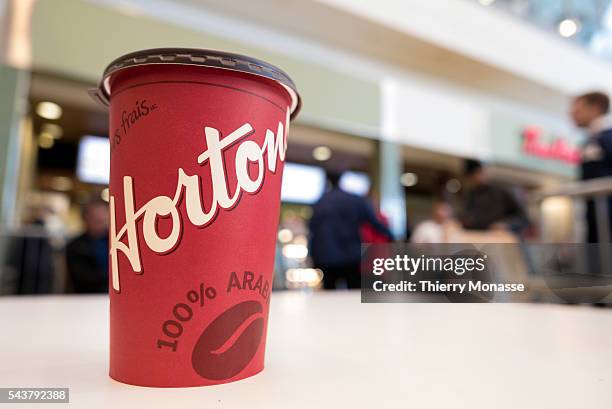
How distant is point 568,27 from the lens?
228 inches

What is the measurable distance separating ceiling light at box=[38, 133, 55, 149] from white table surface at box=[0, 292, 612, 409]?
5.02 meters

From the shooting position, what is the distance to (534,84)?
5.51 metres

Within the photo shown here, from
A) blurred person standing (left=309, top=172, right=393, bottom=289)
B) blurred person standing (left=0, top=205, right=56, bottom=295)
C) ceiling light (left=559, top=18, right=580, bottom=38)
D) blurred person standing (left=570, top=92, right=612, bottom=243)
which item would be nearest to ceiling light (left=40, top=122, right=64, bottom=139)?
blurred person standing (left=0, top=205, right=56, bottom=295)

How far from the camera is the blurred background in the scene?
2.60 m

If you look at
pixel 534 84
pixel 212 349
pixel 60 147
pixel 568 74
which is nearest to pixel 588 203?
pixel 212 349

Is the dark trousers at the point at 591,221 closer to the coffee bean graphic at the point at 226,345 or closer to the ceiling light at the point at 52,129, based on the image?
the coffee bean graphic at the point at 226,345

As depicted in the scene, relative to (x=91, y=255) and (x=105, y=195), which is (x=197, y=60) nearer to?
(x=91, y=255)

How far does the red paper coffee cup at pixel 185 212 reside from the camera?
40 cm

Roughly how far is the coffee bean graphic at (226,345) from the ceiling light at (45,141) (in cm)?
558

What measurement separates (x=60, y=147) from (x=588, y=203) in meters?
5.70

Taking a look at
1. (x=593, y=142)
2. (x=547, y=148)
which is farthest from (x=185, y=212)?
(x=547, y=148)

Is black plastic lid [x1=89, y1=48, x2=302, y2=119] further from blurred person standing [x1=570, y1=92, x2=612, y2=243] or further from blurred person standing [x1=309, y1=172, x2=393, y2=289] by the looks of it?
blurred person standing [x1=570, y1=92, x2=612, y2=243]

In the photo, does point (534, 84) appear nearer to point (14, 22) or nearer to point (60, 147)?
point (14, 22)

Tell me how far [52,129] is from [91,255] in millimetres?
3407
